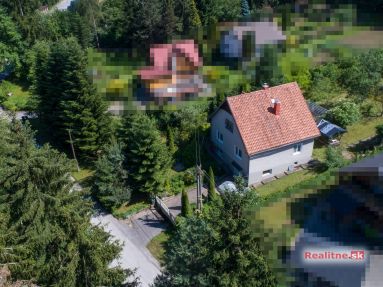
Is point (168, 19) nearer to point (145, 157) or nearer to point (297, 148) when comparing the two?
point (297, 148)

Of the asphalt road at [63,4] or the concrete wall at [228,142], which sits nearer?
the concrete wall at [228,142]

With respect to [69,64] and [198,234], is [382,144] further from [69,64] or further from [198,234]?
[69,64]

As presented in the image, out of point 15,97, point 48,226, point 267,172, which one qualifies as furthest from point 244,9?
point 48,226

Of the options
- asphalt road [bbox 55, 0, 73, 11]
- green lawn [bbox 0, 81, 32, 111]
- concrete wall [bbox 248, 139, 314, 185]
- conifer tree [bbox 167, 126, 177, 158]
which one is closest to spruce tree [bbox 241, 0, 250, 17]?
conifer tree [bbox 167, 126, 177, 158]

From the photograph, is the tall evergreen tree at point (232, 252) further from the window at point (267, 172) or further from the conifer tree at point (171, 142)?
the conifer tree at point (171, 142)

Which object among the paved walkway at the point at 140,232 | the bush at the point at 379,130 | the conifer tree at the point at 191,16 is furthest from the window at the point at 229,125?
the conifer tree at the point at 191,16

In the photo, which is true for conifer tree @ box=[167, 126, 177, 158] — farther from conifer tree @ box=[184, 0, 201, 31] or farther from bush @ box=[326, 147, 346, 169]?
conifer tree @ box=[184, 0, 201, 31]

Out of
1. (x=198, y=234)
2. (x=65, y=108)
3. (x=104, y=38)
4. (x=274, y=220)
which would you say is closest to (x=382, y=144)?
(x=274, y=220)
